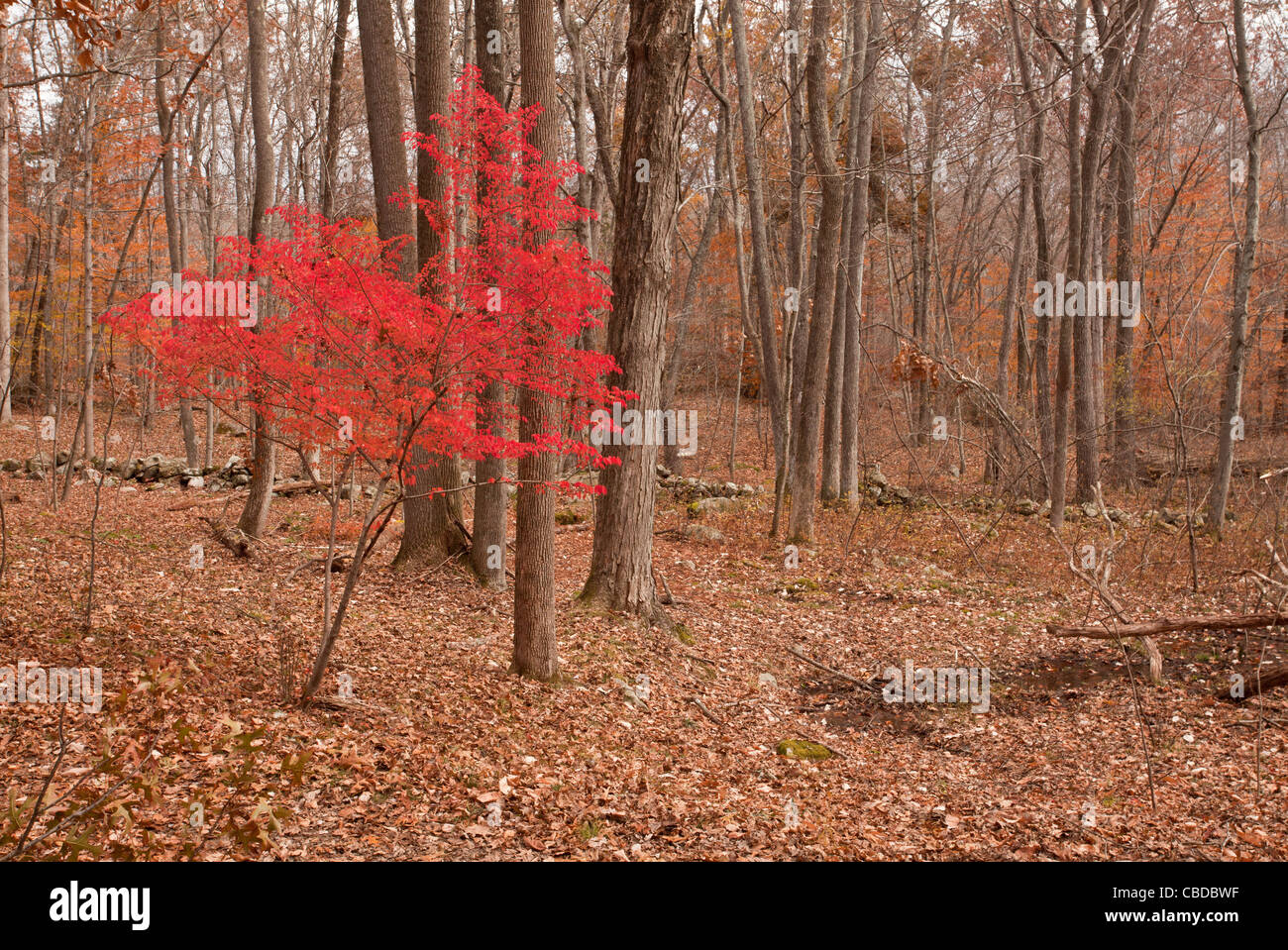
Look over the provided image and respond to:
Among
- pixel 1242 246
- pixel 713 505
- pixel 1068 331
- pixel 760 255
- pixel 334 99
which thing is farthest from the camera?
pixel 713 505

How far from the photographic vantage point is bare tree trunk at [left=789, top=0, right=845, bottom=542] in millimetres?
11648

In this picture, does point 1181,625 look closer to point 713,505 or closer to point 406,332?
point 406,332

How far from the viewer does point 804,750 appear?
590 cm

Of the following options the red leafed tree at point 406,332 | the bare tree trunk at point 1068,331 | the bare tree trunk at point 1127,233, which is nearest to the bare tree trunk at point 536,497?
the red leafed tree at point 406,332

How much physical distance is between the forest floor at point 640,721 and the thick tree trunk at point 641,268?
613 mm

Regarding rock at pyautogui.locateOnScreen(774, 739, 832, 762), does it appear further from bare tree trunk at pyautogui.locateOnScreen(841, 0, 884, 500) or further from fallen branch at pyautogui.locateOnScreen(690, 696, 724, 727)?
bare tree trunk at pyautogui.locateOnScreen(841, 0, 884, 500)

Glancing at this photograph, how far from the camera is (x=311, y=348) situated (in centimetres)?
535

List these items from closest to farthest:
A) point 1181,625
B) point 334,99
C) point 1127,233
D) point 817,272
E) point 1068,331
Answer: point 1181,625 < point 334,99 < point 817,272 < point 1068,331 < point 1127,233

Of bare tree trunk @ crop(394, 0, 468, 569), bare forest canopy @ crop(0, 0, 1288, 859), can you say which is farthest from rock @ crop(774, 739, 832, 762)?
bare tree trunk @ crop(394, 0, 468, 569)

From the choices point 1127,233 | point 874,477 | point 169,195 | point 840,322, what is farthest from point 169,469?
point 1127,233

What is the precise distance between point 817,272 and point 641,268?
549 centimetres
